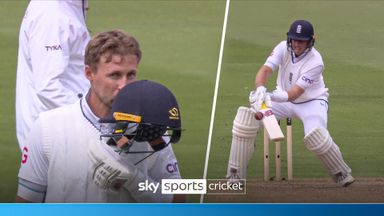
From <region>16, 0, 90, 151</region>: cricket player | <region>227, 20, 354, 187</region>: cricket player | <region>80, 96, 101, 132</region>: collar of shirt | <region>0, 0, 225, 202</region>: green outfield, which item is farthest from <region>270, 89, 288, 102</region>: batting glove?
<region>80, 96, 101, 132</region>: collar of shirt

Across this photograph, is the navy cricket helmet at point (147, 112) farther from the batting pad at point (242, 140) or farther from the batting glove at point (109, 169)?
the batting pad at point (242, 140)

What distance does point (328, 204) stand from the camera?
532cm

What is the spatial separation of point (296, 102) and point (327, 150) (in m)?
0.30

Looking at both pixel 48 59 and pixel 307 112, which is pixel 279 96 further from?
pixel 48 59

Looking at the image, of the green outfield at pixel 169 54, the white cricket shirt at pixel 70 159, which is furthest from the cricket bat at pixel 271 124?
the white cricket shirt at pixel 70 159

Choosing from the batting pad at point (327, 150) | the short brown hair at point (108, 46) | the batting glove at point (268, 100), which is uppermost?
the short brown hair at point (108, 46)

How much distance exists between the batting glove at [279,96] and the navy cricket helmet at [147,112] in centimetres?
80

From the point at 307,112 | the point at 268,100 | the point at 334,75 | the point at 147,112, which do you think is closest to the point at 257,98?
the point at 268,100

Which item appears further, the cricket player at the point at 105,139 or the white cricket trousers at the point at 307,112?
the white cricket trousers at the point at 307,112

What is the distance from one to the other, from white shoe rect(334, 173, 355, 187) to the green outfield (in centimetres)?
55

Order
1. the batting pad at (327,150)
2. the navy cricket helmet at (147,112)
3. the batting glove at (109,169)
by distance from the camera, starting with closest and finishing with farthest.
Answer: the navy cricket helmet at (147,112) < the batting glove at (109,169) < the batting pad at (327,150)

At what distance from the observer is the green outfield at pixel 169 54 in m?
5.53

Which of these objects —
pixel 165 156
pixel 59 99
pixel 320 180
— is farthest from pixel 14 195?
pixel 320 180

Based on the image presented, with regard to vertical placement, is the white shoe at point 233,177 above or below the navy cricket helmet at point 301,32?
below
